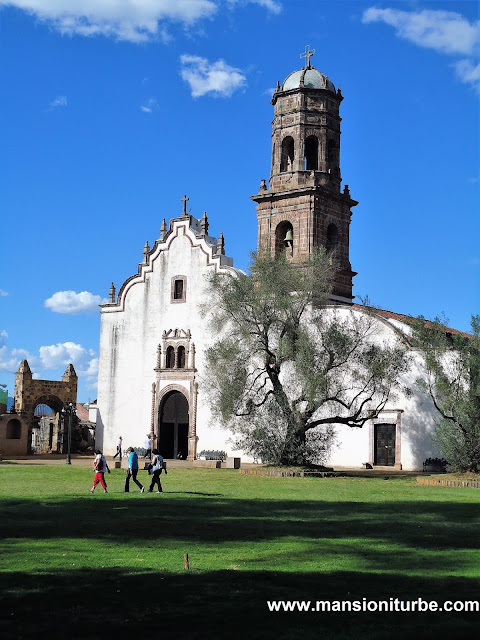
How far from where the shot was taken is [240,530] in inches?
542

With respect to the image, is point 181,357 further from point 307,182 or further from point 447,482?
point 447,482

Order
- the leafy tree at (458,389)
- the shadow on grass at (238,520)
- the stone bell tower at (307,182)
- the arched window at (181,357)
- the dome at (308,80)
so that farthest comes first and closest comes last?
1. the arched window at (181,357)
2. the dome at (308,80)
3. the stone bell tower at (307,182)
4. the leafy tree at (458,389)
5. the shadow on grass at (238,520)

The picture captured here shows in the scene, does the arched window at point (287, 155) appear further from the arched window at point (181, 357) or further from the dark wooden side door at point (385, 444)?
the dark wooden side door at point (385, 444)

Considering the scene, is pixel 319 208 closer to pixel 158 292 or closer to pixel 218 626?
pixel 158 292

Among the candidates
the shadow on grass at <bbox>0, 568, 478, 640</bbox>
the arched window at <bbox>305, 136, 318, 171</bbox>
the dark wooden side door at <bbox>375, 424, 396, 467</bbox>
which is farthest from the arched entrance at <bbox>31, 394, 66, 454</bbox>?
the shadow on grass at <bbox>0, 568, 478, 640</bbox>

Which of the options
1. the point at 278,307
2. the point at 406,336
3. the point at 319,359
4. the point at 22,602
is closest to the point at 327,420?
the point at 319,359

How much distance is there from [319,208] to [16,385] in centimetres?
2293

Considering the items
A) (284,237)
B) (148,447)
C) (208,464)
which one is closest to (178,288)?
(284,237)

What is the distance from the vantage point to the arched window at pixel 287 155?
1639 inches

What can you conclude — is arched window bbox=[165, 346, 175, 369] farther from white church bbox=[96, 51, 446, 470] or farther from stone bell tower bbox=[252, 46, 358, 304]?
stone bell tower bbox=[252, 46, 358, 304]

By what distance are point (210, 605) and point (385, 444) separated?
98.5ft

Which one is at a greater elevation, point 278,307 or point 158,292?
point 158,292

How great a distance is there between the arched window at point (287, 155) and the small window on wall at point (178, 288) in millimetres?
7815

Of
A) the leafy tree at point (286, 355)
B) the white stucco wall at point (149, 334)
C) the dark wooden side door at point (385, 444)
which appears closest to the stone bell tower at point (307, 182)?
the white stucco wall at point (149, 334)
